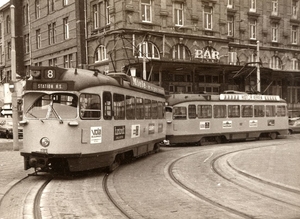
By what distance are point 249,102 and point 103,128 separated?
52.5 feet

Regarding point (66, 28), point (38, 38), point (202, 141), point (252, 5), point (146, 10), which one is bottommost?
point (202, 141)

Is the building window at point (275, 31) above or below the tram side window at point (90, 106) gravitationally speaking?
above

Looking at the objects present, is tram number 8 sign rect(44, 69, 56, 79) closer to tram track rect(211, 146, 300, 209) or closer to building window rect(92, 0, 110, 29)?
tram track rect(211, 146, 300, 209)

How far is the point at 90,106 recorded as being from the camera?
11062mm

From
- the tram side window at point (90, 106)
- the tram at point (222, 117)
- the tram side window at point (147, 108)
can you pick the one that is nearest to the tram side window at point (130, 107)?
the tram side window at point (147, 108)

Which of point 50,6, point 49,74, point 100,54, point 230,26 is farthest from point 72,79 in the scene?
point 230,26

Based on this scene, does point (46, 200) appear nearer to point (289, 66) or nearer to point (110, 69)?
point (110, 69)

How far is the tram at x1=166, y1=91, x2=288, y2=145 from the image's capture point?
72.3 ft

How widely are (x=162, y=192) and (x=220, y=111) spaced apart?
49.6 ft

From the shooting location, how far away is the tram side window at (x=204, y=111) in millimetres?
22812

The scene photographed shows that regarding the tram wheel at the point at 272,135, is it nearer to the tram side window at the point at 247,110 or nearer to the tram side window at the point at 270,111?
the tram side window at the point at 270,111

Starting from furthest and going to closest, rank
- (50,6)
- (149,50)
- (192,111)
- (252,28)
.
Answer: (252,28) → (50,6) → (149,50) → (192,111)

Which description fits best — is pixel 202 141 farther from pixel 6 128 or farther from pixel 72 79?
pixel 6 128

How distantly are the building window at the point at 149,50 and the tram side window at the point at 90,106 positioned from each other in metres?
20.4
